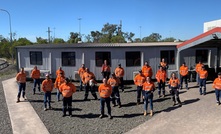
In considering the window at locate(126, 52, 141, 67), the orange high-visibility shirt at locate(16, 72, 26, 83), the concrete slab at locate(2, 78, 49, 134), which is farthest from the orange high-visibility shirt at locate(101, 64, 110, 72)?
the concrete slab at locate(2, 78, 49, 134)

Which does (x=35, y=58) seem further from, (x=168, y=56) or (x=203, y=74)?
(x=203, y=74)

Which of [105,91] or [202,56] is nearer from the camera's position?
[105,91]

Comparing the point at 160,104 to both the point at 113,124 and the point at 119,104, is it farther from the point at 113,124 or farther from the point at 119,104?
the point at 113,124

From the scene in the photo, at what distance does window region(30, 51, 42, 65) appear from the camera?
63.8 feet

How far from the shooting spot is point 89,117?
9.96m

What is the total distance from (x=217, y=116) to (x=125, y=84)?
8855 millimetres

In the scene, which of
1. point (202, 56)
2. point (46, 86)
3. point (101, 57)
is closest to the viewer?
point (46, 86)

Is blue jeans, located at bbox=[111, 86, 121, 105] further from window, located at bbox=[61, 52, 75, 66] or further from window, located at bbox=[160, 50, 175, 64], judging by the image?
window, located at bbox=[61, 52, 75, 66]

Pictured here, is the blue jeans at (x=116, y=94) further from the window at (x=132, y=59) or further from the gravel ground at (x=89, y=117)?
the window at (x=132, y=59)

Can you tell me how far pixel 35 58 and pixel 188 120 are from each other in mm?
14295

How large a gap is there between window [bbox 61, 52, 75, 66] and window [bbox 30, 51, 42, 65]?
86.3 inches

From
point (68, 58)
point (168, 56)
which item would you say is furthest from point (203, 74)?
point (68, 58)

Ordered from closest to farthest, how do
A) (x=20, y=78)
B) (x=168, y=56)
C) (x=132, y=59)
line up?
(x=20, y=78) → (x=132, y=59) → (x=168, y=56)

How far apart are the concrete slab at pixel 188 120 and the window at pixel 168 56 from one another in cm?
642
